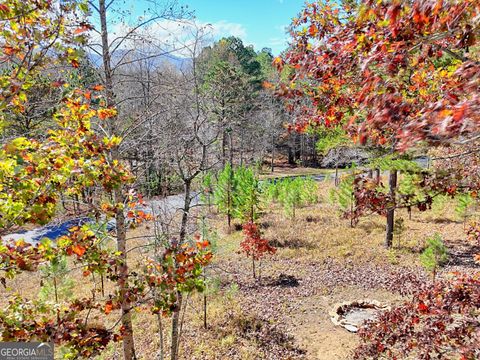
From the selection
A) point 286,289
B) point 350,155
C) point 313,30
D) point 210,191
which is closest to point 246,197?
point 286,289

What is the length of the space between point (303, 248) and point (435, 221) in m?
7.06

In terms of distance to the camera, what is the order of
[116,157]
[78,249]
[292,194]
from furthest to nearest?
[292,194] < [116,157] < [78,249]

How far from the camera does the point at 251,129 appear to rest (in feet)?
111

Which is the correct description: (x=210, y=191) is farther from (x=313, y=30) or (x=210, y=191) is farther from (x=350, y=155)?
(x=350, y=155)

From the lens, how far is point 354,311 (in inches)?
388

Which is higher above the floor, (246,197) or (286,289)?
(246,197)

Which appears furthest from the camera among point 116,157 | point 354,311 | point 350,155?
point 350,155

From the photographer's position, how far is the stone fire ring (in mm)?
9258

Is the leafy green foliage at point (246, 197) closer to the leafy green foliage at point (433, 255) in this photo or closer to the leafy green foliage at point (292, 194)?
the leafy green foliage at point (292, 194)

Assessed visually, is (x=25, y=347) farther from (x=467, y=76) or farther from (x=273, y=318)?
(x=273, y=318)

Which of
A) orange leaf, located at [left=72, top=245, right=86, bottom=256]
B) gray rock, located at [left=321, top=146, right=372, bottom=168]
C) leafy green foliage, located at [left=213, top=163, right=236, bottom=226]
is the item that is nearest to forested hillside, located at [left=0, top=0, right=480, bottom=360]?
orange leaf, located at [left=72, top=245, right=86, bottom=256]

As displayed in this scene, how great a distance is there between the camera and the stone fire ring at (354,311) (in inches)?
364

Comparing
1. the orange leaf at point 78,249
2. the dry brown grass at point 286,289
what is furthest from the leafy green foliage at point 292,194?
the orange leaf at point 78,249

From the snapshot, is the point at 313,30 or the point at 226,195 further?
the point at 226,195
